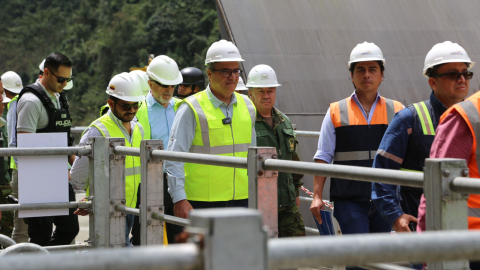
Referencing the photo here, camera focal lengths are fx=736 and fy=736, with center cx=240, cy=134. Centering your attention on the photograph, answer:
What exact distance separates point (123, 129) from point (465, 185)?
357 cm

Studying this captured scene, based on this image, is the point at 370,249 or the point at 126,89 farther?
the point at 126,89

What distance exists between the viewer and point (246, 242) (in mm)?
1532

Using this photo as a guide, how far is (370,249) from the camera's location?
1.54 metres

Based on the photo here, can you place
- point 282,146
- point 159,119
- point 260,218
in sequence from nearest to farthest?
point 260,218 < point 282,146 < point 159,119

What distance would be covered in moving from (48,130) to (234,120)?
1889 mm

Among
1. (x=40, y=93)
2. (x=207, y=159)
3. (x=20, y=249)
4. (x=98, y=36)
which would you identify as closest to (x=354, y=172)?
(x=207, y=159)

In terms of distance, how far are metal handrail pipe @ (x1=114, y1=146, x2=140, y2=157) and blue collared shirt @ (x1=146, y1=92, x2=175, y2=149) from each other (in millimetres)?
1443

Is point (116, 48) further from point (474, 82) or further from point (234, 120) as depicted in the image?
point (234, 120)

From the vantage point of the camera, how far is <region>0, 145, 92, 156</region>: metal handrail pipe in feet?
15.4

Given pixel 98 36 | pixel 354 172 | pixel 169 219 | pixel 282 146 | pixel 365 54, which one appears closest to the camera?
pixel 354 172

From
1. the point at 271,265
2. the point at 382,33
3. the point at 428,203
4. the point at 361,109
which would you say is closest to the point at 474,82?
the point at 382,33

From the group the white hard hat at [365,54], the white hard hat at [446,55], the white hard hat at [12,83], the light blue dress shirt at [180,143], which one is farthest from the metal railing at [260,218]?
the white hard hat at [12,83]

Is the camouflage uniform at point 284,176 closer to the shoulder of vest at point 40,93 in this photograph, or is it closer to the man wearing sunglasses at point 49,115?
the man wearing sunglasses at point 49,115

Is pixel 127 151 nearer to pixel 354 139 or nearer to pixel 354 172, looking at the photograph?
pixel 354 139
